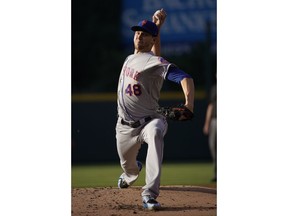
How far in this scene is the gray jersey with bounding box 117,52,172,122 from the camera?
4.93 meters

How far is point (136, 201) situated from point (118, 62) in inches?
323

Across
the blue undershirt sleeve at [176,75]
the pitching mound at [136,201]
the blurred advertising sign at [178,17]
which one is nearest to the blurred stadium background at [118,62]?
the blurred advertising sign at [178,17]

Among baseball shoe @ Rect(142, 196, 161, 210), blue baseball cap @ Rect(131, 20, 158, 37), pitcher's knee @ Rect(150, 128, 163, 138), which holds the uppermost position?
blue baseball cap @ Rect(131, 20, 158, 37)

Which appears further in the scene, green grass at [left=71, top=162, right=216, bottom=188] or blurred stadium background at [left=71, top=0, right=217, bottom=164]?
blurred stadium background at [left=71, top=0, right=217, bottom=164]

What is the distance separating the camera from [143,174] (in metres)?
9.18

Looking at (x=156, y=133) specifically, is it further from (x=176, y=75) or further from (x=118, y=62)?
(x=118, y=62)

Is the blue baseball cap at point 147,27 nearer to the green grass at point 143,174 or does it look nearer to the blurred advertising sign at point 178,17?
the green grass at point 143,174

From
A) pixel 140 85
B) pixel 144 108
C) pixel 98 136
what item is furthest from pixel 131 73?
pixel 98 136

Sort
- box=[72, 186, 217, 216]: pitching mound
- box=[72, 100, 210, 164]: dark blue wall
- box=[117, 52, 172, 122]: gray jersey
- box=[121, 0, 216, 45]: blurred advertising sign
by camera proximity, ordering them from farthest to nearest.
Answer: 1. box=[72, 100, 210, 164]: dark blue wall
2. box=[121, 0, 216, 45]: blurred advertising sign
3. box=[117, 52, 172, 122]: gray jersey
4. box=[72, 186, 217, 216]: pitching mound

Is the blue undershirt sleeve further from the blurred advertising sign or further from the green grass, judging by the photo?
the blurred advertising sign

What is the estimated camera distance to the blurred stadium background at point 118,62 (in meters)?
11.6

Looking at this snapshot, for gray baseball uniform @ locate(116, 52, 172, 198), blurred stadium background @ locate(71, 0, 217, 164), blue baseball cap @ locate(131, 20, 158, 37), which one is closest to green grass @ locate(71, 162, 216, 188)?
blurred stadium background @ locate(71, 0, 217, 164)
